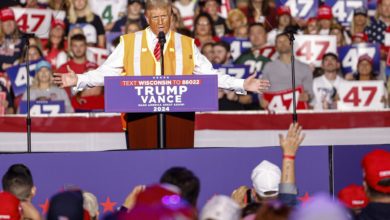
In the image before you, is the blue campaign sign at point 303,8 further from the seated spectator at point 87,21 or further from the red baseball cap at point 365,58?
the seated spectator at point 87,21

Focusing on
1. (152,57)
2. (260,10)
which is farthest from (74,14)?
(152,57)

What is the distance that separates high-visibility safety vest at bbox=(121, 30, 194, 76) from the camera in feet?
36.3

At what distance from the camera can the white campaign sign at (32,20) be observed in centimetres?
1766

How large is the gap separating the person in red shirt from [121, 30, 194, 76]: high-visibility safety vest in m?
4.37

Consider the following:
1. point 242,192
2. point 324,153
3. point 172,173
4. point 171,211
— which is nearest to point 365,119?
point 324,153

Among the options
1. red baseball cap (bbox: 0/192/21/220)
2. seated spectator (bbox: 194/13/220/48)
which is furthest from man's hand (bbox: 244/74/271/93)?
seated spectator (bbox: 194/13/220/48)

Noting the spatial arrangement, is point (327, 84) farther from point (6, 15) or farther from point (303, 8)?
point (6, 15)

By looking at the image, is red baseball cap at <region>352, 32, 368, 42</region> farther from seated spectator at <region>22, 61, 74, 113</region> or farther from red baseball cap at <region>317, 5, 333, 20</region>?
seated spectator at <region>22, 61, 74, 113</region>

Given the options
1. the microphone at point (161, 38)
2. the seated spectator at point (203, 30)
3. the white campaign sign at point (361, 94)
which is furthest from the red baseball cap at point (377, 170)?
the seated spectator at point (203, 30)

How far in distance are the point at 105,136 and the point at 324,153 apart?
14.5 feet

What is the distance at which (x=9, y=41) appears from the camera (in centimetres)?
1725

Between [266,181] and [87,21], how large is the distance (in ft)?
30.7

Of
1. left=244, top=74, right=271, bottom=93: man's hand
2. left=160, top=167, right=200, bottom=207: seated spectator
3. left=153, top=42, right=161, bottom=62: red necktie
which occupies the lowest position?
left=160, top=167, right=200, bottom=207: seated spectator

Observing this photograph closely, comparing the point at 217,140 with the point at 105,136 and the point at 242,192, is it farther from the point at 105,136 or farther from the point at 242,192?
the point at 242,192
